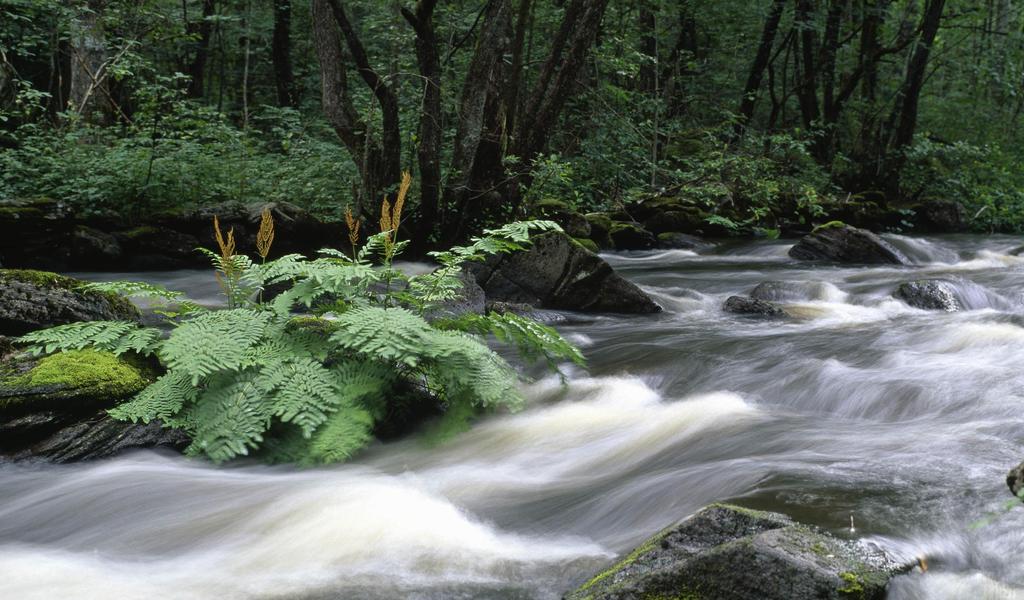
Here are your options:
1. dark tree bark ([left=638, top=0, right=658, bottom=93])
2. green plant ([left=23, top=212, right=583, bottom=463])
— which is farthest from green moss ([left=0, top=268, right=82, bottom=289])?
dark tree bark ([left=638, top=0, right=658, bottom=93])

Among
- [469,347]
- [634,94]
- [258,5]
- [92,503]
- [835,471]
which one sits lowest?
[92,503]

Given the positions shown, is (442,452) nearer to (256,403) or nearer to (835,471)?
(256,403)

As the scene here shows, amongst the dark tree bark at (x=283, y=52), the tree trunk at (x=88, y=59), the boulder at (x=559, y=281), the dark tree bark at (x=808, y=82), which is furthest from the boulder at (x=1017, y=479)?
the dark tree bark at (x=283, y=52)

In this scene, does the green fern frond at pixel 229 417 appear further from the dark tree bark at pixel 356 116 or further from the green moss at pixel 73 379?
the dark tree bark at pixel 356 116

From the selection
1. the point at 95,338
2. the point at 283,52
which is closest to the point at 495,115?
the point at 95,338

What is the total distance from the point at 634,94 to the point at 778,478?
15.7 meters

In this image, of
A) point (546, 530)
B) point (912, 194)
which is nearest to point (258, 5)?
point (912, 194)

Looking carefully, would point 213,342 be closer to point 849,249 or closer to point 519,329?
point 519,329

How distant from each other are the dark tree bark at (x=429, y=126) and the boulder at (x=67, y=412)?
7.13 meters

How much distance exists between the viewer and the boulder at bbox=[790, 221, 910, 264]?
13992 mm

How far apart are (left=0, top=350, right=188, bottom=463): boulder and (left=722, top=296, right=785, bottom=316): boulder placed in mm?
6682

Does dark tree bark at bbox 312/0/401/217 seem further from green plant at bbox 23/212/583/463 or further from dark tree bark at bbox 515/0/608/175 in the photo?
green plant at bbox 23/212/583/463

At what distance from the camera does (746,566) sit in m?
2.97

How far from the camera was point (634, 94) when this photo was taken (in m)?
19.1
